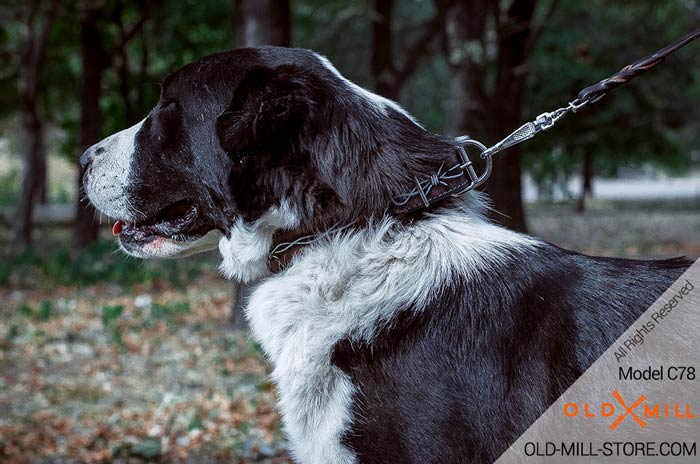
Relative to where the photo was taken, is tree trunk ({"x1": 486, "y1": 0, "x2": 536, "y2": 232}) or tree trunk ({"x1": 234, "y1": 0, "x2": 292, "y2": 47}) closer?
tree trunk ({"x1": 234, "y1": 0, "x2": 292, "y2": 47})

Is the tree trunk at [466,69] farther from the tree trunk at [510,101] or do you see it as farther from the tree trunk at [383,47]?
the tree trunk at [383,47]

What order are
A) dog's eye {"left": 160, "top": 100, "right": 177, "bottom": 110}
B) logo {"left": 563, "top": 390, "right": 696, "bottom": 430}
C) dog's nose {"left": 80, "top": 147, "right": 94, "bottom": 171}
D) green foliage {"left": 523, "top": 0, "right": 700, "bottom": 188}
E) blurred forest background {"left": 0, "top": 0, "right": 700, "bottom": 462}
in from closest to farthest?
logo {"left": 563, "top": 390, "right": 696, "bottom": 430}
dog's eye {"left": 160, "top": 100, "right": 177, "bottom": 110}
dog's nose {"left": 80, "top": 147, "right": 94, "bottom": 171}
blurred forest background {"left": 0, "top": 0, "right": 700, "bottom": 462}
green foliage {"left": 523, "top": 0, "right": 700, "bottom": 188}

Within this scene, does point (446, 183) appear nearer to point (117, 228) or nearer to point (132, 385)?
point (117, 228)

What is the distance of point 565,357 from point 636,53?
1757 cm

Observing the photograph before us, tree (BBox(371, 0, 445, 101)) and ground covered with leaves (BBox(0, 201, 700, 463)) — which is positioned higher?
tree (BBox(371, 0, 445, 101))

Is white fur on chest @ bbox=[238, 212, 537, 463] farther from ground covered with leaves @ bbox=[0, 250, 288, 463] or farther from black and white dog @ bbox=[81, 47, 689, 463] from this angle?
ground covered with leaves @ bbox=[0, 250, 288, 463]

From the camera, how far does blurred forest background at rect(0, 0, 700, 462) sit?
18.6ft

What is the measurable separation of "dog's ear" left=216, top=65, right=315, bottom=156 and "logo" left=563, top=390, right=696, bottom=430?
113 centimetres

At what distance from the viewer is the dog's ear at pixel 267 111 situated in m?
2.55

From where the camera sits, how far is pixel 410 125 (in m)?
2.64

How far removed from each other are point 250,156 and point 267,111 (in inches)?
6.1

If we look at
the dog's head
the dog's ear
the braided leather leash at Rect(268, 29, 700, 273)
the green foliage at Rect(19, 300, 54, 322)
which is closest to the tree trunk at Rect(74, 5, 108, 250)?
the green foliage at Rect(19, 300, 54, 322)

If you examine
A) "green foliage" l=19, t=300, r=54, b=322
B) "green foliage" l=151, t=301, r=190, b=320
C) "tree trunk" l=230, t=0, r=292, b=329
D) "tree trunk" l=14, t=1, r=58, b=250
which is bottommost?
"green foliage" l=151, t=301, r=190, b=320

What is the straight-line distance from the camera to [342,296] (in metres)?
2.49
